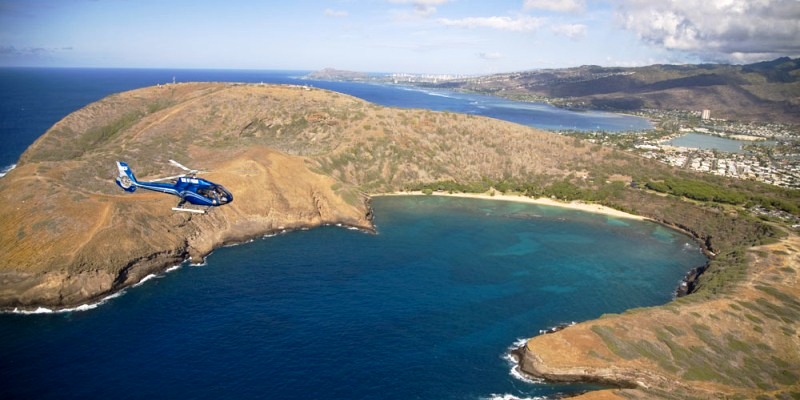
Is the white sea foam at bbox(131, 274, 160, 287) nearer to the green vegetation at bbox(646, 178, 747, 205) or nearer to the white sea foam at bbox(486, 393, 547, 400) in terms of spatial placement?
the white sea foam at bbox(486, 393, 547, 400)

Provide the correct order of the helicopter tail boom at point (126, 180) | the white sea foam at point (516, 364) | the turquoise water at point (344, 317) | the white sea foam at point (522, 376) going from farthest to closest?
1. the helicopter tail boom at point (126, 180)
2. the white sea foam at point (516, 364)
3. the white sea foam at point (522, 376)
4. the turquoise water at point (344, 317)

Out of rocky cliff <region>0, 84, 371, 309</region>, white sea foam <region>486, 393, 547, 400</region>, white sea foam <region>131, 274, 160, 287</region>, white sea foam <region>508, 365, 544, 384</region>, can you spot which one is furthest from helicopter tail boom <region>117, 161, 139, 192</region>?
white sea foam <region>508, 365, 544, 384</region>

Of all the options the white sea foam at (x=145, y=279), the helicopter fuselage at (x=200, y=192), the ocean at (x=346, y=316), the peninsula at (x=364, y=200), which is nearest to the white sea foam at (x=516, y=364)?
the ocean at (x=346, y=316)

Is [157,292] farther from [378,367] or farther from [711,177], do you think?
[711,177]

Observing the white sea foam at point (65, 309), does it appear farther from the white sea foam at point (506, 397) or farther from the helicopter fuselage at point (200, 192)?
the white sea foam at point (506, 397)

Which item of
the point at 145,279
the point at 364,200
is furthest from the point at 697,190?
the point at 145,279

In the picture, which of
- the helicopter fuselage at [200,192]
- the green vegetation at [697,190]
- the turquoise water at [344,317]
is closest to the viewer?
the turquoise water at [344,317]
